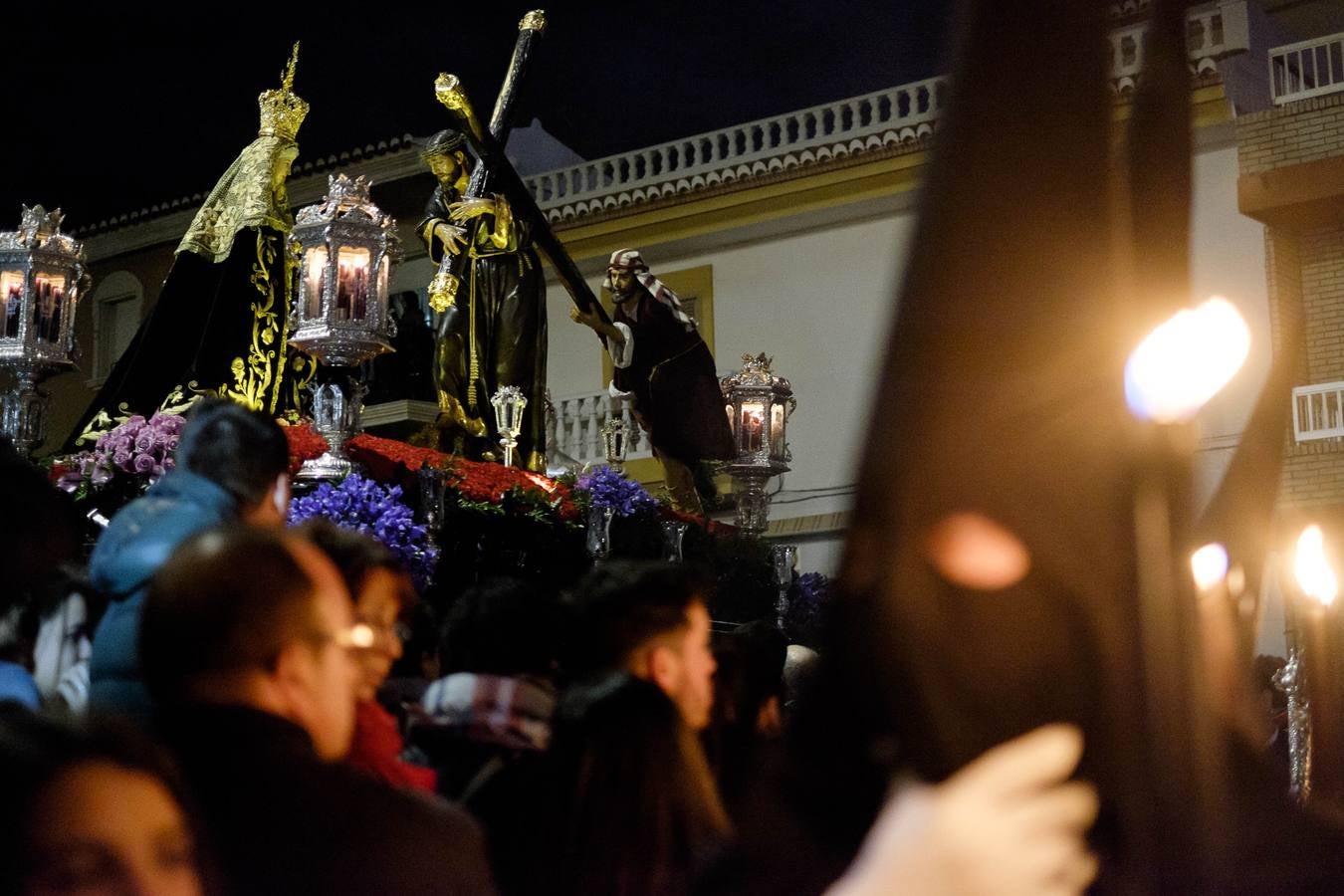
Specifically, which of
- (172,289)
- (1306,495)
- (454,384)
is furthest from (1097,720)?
(1306,495)

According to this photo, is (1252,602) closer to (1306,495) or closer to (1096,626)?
(1096,626)

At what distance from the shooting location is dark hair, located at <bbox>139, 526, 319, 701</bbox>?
159 centimetres

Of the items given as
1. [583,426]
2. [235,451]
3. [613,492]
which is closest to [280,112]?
[613,492]

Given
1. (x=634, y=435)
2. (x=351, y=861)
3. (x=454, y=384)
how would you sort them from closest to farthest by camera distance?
1. (x=351, y=861)
2. (x=454, y=384)
3. (x=634, y=435)

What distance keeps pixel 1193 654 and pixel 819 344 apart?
47.7 ft

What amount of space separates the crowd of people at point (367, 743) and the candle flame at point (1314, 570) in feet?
2.40

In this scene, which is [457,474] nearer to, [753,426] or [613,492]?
[613,492]

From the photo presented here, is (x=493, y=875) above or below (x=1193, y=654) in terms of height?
below

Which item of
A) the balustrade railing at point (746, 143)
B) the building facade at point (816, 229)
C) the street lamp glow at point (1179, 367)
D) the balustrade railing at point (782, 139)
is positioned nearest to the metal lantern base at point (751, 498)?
the building facade at point (816, 229)

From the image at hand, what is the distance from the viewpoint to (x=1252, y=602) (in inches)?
43.2

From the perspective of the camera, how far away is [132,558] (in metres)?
2.29

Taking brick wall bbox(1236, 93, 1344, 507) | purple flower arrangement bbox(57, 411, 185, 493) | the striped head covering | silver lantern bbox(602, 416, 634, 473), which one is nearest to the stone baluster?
silver lantern bbox(602, 416, 634, 473)

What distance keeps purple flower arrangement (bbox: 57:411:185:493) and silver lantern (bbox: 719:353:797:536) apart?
4015 millimetres

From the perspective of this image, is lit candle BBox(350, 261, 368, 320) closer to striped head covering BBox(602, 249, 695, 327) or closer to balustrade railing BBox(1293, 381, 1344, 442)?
striped head covering BBox(602, 249, 695, 327)
